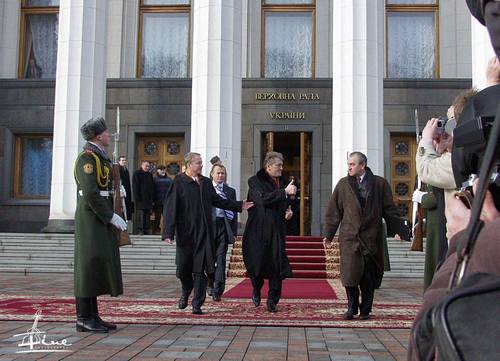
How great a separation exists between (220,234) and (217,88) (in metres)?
7.26

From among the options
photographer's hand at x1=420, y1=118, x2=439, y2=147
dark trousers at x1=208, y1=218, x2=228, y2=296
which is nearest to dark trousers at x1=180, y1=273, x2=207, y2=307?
dark trousers at x1=208, y1=218, x2=228, y2=296

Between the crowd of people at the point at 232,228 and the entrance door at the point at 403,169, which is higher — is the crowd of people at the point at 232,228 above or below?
below

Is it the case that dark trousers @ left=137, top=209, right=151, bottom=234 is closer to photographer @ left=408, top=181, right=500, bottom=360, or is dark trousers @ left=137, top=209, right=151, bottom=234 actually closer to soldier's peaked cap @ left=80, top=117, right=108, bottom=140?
soldier's peaked cap @ left=80, top=117, right=108, bottom=140

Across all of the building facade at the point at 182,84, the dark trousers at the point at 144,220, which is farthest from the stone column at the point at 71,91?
the dark trousers at the point at 144,220

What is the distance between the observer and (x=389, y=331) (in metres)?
6.23

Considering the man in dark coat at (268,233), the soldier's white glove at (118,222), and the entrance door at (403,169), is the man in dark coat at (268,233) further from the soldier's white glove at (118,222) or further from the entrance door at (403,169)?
the entrance door at (403,169)

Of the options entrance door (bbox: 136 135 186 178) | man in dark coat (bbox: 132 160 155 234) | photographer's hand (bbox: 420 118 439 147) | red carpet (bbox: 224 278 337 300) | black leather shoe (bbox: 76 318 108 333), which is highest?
entrance door (bbox: 136 135 186 178)

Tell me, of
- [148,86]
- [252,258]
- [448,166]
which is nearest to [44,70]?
[148,86]

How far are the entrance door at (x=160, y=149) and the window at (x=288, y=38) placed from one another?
11.1 ft

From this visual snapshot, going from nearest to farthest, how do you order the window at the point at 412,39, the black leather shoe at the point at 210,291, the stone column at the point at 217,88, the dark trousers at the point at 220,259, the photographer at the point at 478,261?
the photographer at the point at 478,261
the dark trousers at the point at 220,259
the black leather shoe at the point at 210,291
the stone column at the point at 217,88
the window at the point at 412,39

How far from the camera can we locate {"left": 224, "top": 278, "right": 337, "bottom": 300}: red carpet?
978cm

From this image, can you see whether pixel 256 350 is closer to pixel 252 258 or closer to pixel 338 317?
pixel 338 317

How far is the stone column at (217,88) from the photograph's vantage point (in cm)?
1591

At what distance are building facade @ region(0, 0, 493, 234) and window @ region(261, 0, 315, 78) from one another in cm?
3
